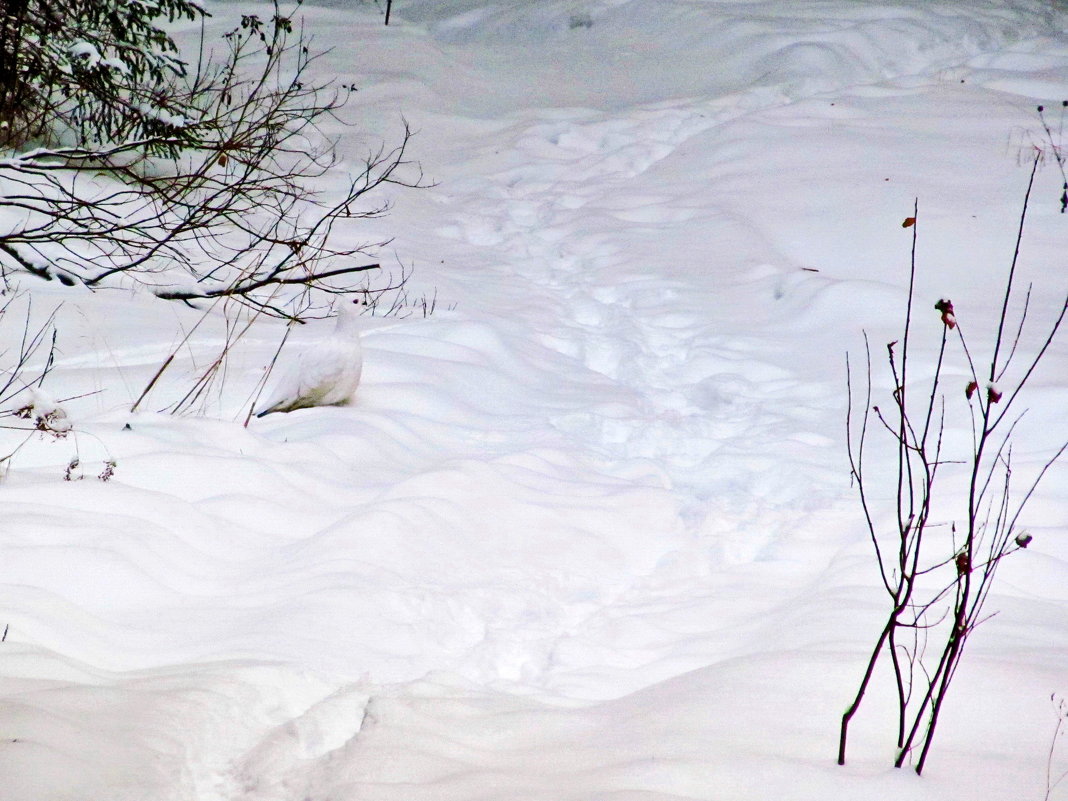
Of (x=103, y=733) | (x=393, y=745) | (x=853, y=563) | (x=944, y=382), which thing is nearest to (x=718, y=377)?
(x=944, y=382)

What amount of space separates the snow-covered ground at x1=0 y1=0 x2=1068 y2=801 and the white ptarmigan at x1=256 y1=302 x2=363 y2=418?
9 centimetres

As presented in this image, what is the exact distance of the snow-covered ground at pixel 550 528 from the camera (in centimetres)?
172

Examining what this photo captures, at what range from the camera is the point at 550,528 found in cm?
332

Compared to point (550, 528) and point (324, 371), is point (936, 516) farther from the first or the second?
point (324, 371)

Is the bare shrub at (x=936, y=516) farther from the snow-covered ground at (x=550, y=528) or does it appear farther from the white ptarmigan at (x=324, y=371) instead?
the white ptarmigan at (x=324, y=371)

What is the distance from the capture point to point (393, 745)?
1765mm

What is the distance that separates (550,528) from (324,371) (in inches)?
47.3

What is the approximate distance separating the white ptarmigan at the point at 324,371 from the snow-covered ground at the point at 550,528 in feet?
0.30

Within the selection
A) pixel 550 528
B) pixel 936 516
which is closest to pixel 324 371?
pixel 550 528

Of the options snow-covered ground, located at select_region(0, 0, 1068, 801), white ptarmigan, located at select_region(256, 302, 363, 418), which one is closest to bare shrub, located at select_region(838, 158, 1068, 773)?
snow-covered ground, located at select_region(0, 0, 1068, 801)

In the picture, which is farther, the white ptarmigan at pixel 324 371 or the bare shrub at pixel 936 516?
the white ptarmigan at pixel 324 371

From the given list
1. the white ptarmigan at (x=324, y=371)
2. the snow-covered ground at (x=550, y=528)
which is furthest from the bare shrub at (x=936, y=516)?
the white ptarmigan at (x=324, y=371)

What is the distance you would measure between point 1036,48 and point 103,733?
14530mm

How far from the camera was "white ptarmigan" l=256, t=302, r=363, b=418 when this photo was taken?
12.3ft
